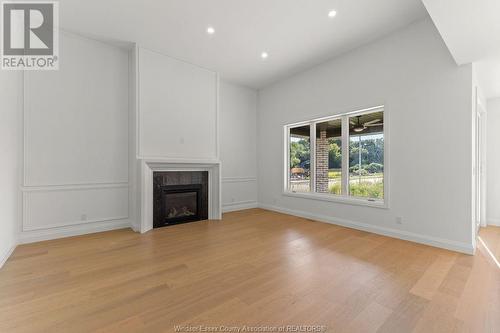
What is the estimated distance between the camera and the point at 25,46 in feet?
10.9

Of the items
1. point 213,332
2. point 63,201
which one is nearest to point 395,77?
point 213,332

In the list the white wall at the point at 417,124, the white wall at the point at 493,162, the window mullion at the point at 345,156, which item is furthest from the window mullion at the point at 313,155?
the white wall at the point at 493,162

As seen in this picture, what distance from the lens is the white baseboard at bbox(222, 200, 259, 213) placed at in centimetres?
565

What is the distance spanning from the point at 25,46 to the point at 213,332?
473 centimetres

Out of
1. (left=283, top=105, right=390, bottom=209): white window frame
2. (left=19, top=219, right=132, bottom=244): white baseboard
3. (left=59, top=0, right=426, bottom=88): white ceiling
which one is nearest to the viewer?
(left=59, top=0, right=426, bottom=88): white ceiling

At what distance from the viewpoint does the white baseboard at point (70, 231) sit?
329 centimetres

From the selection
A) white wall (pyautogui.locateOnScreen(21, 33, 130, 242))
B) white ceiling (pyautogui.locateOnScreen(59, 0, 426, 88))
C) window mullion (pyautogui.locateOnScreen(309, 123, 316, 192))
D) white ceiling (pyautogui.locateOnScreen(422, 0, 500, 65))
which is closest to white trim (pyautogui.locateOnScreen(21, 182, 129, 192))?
white wall (pyautogui.locateOnScreen(21, 33, 130, 242))

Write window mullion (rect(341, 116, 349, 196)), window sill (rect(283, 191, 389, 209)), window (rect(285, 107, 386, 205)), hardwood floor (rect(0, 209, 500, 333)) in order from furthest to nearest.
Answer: window mullion (rect(341, 116, 349, 196)), window (rect(285, 107, 386, 205)), window sill (rect(283, 191, 389, 209)), hardwood floor (rect(0, 209, 500, 333))

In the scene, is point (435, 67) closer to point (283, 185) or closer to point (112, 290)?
point (283, 185)

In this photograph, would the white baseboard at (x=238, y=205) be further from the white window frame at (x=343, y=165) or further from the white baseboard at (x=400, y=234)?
the white baseboard at (x=400, y=234)

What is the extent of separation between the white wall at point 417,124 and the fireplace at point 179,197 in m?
2.72

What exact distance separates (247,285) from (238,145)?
4170mm

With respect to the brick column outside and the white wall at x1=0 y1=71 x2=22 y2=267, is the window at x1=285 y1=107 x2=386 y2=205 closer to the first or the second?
the brick column outside

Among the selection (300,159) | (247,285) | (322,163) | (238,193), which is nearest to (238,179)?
(238,193)
